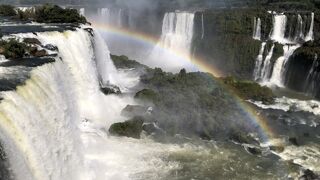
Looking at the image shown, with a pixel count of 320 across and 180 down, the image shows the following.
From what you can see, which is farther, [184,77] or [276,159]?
[184,77]

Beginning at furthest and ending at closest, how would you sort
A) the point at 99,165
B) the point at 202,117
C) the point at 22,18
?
the point at 22,18 → the point at 202,117 → the point at 99,165

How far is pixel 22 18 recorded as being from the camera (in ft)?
104

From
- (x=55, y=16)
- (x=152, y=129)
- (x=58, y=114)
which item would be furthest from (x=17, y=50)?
(x=55, y=16)

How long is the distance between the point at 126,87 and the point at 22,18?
343 inches

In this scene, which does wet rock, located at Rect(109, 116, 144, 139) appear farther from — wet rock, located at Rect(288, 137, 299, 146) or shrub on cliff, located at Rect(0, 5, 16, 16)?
→ shrub on cliff, located at Rect(0, 5, 16, 16)

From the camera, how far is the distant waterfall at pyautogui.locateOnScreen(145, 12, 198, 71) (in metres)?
44.2

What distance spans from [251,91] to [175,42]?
14515mm

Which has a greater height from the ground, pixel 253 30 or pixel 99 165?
pixel 253 30

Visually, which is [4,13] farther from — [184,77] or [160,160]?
[160,160]

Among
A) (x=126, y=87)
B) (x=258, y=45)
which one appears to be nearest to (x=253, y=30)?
(x=258, y=45)

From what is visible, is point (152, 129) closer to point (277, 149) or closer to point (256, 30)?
point (277, 149)

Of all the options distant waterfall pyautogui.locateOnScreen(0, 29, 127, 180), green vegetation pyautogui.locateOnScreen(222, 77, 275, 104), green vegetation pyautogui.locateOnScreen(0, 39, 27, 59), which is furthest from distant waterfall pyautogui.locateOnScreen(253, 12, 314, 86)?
green vegetation pyautogui.locateOnScreen(0, 39, 27, 59)

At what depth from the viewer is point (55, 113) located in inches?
671

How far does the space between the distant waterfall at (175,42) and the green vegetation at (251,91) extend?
9.93 metres
